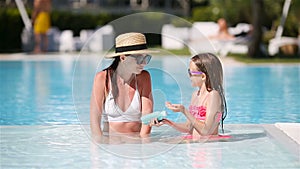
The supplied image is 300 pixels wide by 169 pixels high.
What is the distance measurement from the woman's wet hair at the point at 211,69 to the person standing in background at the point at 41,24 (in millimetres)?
16566

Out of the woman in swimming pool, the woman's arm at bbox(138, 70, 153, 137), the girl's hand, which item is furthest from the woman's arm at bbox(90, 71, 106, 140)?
the girl's hand

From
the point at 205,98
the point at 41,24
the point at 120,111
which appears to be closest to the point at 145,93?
the point at 120,111

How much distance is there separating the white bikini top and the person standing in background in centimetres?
1643

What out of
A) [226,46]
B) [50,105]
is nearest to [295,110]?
[50,105]

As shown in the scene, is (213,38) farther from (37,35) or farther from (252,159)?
(252,159)

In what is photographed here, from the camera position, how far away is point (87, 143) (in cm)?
588

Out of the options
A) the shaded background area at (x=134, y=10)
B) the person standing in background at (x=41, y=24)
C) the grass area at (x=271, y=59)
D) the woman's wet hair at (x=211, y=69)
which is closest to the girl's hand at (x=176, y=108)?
the woman's wet hair at (x=211, y=69)

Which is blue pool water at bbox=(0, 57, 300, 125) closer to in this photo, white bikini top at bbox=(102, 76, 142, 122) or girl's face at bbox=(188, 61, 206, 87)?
girl's face at bbox=(188, 61, 206, 87)

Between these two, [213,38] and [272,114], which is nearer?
[272,114]

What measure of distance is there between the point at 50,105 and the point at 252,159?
516 centimetres

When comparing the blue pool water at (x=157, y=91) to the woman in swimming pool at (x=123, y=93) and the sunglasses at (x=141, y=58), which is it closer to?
the woman in swimming pool at (x=123, y=93)

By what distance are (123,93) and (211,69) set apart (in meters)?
0.75

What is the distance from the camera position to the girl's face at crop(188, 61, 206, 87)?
5.71m

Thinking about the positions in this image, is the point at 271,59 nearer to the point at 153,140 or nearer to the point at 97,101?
the point at 153,140
